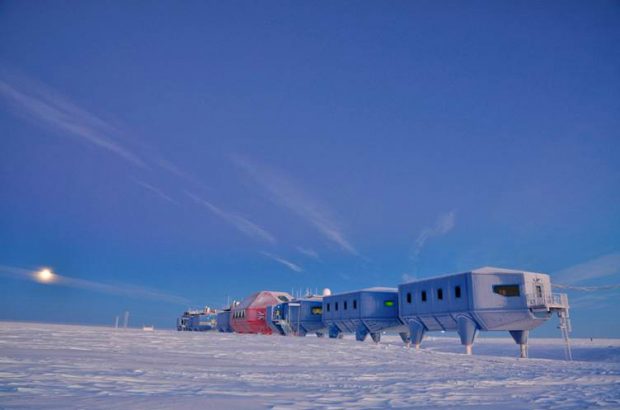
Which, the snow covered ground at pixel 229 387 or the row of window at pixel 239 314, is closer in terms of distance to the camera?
the snow covered ground at pixel 229 387

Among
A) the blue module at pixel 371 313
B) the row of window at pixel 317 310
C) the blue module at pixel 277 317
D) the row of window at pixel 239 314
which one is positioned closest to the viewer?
the blue module at pixel 371 313

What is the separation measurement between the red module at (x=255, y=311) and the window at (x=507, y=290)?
41.8 meters

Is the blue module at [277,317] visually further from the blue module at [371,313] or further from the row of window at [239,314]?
the blue module at [371,313]

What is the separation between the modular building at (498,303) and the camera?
36.3 meters

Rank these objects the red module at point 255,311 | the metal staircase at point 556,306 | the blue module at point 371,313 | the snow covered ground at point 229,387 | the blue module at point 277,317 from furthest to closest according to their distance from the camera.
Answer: the red module at point 255,311, the blue module at point 277,317, the blue module at point 371,313, the metal staircase at point 556,306, the snow covered ground at point 229,387

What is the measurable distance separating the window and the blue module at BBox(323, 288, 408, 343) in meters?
15.3

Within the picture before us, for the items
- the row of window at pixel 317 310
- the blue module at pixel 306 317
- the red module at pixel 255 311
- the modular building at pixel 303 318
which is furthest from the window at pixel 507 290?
the red module at pixel 255 311

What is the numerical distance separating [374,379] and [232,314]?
7283 cm

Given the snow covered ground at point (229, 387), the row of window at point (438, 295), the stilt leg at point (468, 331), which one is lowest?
the snow covered ground at point (229, 387)

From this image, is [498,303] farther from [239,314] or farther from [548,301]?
[239,314]

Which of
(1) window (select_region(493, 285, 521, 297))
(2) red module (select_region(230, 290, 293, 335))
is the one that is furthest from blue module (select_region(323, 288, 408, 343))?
(2) red module (select_region(230, 290, 293, 335))

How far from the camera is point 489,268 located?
38.8 m

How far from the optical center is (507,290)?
3731 centimetres

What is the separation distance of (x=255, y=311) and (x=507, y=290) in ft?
152
